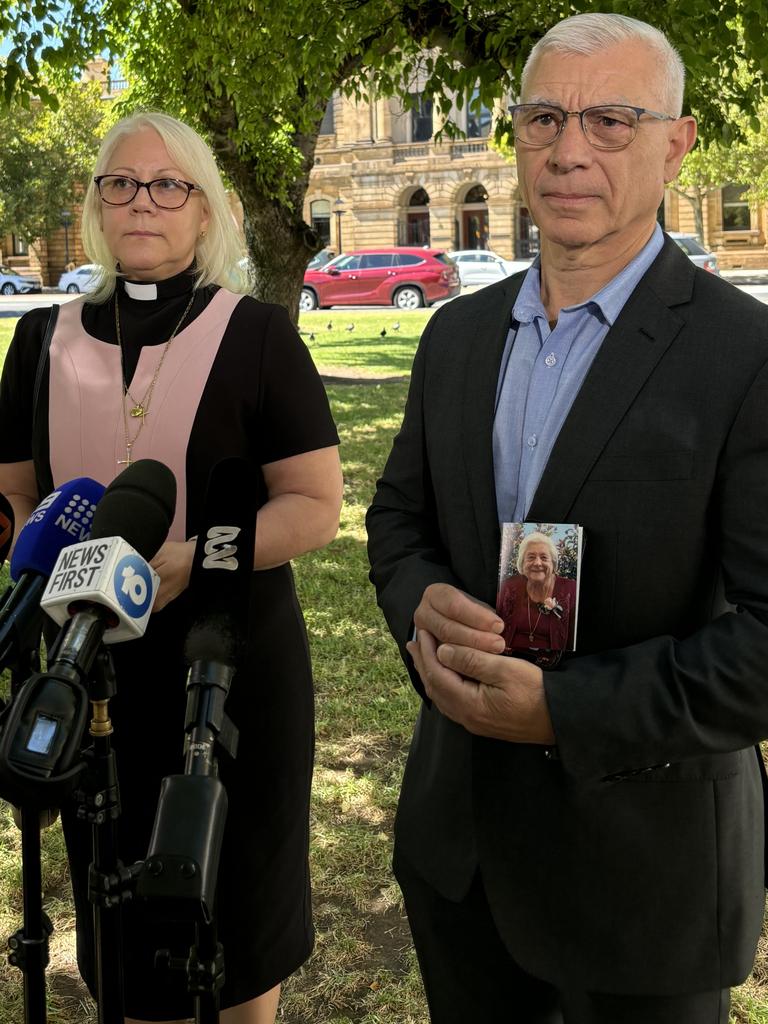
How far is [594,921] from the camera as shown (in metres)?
1.82

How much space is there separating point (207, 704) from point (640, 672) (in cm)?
77

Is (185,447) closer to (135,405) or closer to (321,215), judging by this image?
(135,405)

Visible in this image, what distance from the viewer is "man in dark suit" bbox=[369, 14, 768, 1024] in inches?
65.9

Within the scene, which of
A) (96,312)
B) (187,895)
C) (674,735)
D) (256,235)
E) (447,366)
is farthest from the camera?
(256,235)

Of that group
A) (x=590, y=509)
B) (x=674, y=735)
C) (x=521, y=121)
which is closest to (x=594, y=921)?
(x=674, y=735)

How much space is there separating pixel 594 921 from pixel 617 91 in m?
1.39

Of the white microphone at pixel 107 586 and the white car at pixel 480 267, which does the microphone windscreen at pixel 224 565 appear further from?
the white car at pixel 480 267

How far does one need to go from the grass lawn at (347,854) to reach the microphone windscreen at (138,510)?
3.99 feet

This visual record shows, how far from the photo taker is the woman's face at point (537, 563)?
1.68 m

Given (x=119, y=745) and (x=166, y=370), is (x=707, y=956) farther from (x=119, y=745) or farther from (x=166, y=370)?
(x=166, y=370)

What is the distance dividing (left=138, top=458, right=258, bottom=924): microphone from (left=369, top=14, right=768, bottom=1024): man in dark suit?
22.1 inches

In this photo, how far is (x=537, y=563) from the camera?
1686 mm

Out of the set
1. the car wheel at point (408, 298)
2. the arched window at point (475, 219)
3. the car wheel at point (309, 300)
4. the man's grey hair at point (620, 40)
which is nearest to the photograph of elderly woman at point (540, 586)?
the man's grey hair at point (620, 40)

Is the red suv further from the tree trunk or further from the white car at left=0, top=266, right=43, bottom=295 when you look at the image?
the tree trunk
